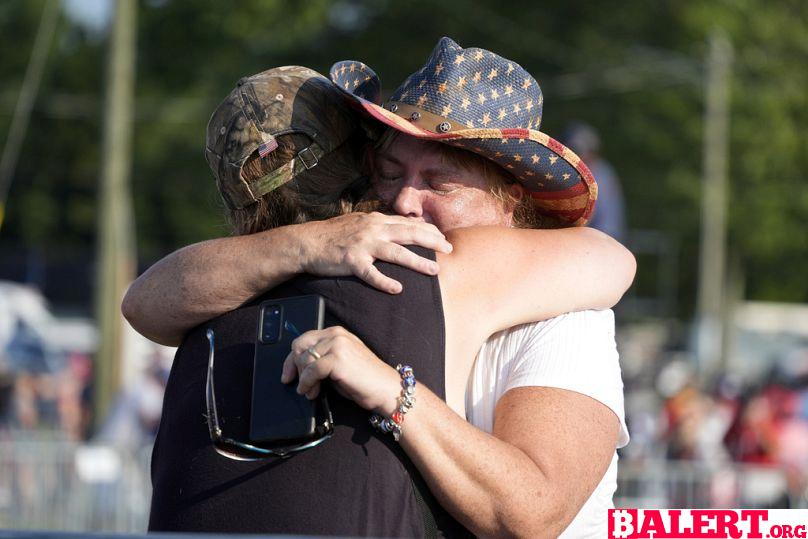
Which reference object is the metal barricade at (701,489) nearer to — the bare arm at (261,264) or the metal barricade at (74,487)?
the metal barricade at (74,487)

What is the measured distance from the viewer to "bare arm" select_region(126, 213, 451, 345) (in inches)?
87.2

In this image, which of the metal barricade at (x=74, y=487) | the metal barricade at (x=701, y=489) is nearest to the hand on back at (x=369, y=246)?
the metal barricade at (x=701, y=489)

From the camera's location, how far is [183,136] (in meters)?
36.7

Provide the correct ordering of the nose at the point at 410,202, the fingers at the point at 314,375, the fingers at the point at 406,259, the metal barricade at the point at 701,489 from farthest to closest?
the metal barricade at the point at 701,489
the nose at the point at 410,202
the fingers at the point at 406,259
the fingers at the point at 314,375

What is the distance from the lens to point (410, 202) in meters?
2.56

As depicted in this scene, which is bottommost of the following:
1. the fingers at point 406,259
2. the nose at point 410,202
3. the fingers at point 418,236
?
the fingers at point 406,259

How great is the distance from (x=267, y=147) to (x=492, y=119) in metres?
0.48

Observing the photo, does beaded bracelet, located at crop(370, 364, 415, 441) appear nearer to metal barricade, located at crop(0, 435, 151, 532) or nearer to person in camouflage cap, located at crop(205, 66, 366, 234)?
person in camouflage cap, located at crop(205, 66, 366, 234)

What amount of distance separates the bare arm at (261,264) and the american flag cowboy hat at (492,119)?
0.84ft

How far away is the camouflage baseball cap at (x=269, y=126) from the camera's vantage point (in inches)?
95.6

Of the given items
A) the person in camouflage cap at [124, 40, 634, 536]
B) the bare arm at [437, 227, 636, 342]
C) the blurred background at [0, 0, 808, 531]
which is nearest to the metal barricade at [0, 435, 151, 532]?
the blurred background at [0, 0, 808, 531]

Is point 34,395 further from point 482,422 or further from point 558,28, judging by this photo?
point 558,28

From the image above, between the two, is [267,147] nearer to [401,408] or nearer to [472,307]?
[472,307]

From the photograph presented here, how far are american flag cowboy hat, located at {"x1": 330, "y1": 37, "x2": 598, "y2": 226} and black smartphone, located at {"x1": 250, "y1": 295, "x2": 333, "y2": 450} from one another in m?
0.44
